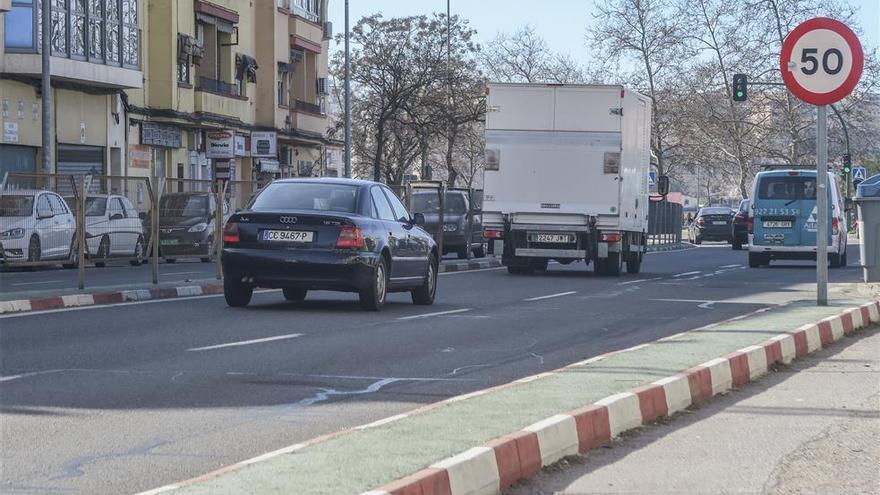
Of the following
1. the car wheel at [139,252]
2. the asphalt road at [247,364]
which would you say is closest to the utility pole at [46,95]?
the car wheel at [139,252]

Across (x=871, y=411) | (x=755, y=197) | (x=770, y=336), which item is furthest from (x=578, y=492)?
(x=755, y=197)

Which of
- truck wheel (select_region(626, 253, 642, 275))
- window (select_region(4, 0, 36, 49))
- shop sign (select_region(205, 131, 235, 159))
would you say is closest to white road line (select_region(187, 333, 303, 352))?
truck wheel (select_region(626, 253, 642, 275))

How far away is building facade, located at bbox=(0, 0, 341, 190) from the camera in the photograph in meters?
38.7

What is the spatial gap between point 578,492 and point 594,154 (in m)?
21.6

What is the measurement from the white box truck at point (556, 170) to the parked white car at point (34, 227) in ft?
25.7

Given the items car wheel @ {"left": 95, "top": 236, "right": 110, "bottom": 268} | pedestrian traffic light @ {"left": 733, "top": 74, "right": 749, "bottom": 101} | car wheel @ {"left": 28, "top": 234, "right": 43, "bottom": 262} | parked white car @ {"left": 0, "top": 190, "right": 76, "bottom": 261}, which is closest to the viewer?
car wheel @ {"left": 95, "top": 236, "right": 110, "bottom": 268}

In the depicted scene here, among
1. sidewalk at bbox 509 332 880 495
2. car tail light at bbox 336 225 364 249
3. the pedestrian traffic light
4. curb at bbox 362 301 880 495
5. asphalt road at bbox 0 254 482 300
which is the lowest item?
asphalt road at bbox 0 254 482 300

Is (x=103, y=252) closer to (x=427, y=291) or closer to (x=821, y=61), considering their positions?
(x=427, y=291)

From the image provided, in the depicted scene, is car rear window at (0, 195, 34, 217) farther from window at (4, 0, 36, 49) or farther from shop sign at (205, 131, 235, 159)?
shop sign at (205, 131, 235, 159)

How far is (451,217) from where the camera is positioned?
39.0 m

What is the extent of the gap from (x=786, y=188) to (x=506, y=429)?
28.9 m

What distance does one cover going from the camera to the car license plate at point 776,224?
35.5m

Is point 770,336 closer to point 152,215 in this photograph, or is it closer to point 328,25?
point 152,215

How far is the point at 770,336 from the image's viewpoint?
14078 millimetres
